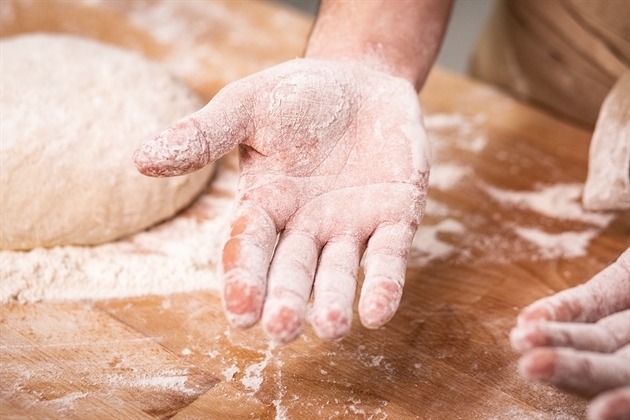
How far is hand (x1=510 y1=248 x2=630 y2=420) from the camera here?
729 mm

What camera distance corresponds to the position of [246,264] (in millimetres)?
879

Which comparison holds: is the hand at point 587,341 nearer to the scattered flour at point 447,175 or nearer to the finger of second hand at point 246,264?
the finger of second hand at point 246,264

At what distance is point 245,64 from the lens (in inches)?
79.7

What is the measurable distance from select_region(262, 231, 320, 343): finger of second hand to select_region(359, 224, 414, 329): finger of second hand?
90mm

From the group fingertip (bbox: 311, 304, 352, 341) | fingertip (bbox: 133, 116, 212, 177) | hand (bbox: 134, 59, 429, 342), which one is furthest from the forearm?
fingertip (bbox: 311, 304, 352, 341)

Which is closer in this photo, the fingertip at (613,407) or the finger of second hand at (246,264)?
the fingertip at (613,407)

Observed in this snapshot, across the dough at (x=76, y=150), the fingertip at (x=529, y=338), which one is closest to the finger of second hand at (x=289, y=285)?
the fingertip at (x=529, y=338)

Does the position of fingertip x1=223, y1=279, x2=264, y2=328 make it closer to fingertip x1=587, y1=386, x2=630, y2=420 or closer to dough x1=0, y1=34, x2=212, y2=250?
fingertip x1=587, y1=386, x2=630, y2=420

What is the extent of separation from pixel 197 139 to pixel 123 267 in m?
0.47

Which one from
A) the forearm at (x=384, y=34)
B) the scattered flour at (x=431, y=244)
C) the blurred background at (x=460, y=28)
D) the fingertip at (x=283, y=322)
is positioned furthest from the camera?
the blurred background at (x=460, y=28)

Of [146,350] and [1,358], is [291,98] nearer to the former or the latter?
[146,350]

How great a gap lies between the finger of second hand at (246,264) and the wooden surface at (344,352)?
0.26 meters

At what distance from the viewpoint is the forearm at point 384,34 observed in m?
1.31

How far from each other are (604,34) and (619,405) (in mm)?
1289
